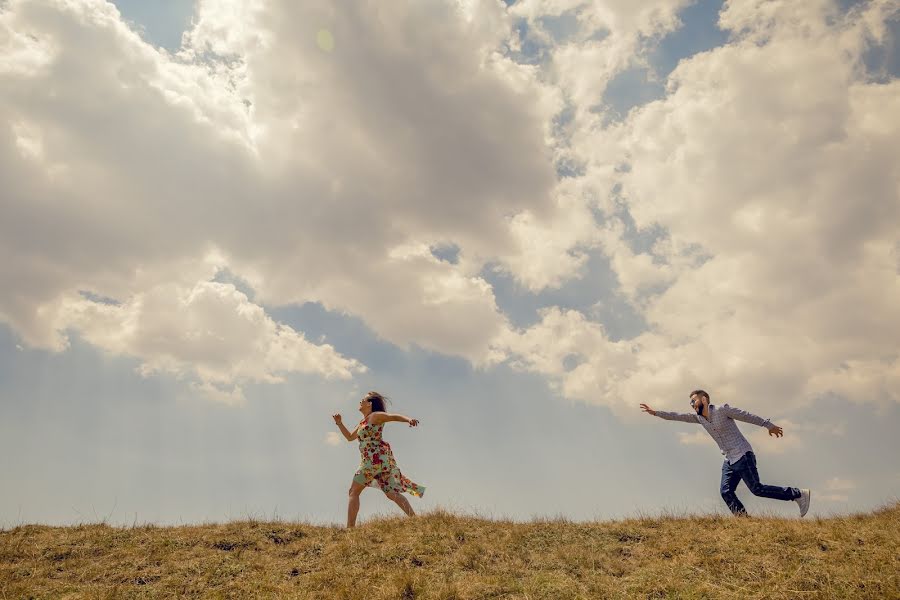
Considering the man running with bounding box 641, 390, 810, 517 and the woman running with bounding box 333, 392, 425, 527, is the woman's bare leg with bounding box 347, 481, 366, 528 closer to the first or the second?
the woman running with bounding box 333, 392, 425, 527

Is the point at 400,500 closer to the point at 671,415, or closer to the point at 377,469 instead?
the point at 377,469

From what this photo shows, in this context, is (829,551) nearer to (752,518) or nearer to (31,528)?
(752,518)

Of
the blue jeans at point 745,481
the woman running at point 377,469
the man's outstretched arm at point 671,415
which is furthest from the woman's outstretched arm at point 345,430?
the blue jeans at point 745,481

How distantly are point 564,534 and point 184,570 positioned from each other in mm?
6155

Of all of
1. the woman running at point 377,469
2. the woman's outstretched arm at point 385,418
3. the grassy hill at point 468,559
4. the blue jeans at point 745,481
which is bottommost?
the grassy hill at point 468,559

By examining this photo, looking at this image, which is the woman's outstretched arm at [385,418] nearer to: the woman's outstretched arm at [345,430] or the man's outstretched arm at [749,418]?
the woman's outstretched arm at [345,430]

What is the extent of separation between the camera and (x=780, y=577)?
701 cm

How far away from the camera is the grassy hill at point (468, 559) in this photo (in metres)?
7.02

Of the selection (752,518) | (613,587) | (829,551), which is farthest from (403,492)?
(829,551)

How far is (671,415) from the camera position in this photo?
38.0 ft

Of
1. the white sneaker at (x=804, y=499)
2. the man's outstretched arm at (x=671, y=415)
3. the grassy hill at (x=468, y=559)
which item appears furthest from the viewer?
the man's outstretched arm at (x=671, y=415)

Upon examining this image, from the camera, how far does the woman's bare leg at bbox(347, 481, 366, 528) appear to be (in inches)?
412

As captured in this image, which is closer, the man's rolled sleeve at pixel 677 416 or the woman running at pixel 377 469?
the woman running at pixel 377 469

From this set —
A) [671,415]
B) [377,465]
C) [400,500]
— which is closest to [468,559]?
[400,500]
